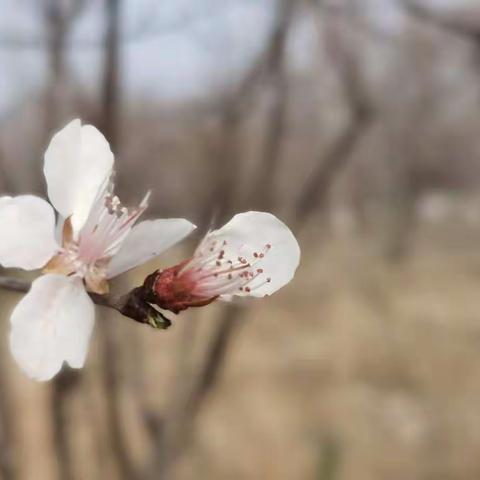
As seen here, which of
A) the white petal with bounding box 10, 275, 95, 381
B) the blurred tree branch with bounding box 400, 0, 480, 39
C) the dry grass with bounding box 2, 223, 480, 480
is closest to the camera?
the white petal with bounding box 10, 275, 95, 381

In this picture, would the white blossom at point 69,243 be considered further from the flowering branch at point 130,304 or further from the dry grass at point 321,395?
the dry grass at point 321,395

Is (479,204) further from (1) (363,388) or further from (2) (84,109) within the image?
(2) (84,109)

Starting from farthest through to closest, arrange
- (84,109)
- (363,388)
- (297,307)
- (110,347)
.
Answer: (297,307)
(363,388)
(84,109)
(110,347)

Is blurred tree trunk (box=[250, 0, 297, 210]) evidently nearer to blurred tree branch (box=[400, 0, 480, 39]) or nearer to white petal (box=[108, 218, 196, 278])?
blurred tree branch (box=[400, 0, 480, 39])


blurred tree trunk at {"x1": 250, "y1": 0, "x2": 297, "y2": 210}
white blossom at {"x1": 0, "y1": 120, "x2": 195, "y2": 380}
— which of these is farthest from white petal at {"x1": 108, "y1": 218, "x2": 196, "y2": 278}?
blurred tree trunk at {"x1": 250, "y1": 0, "x2": 297, "y2": 210}

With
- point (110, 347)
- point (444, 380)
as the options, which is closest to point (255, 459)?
point (444, 380)
